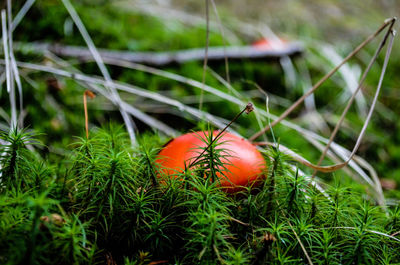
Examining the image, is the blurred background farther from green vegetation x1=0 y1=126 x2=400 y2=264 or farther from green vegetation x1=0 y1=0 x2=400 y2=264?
green vegetation x1=0 y1=126 x2=400 y2=264

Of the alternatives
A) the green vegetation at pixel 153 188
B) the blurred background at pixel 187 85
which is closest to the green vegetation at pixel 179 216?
the green vegetation at pixel 153 188

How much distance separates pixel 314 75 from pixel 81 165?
2.35 metres

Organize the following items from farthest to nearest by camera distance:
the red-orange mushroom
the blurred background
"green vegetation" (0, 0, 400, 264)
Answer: the blurred background → the red-orange mushroom → "green vegetation" (0, 0, 400, 264)

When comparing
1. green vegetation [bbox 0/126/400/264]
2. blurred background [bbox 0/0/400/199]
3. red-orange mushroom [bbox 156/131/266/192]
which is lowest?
green vegetation [bbox 0/126/400/264]

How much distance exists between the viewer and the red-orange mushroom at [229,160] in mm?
1033

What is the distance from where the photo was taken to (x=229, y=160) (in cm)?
106

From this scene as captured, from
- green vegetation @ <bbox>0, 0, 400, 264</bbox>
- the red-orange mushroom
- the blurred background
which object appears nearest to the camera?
green vegetation @ <bbox>0, 0, 400, 264</bbox>

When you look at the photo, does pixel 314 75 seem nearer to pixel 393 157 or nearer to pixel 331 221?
pixel 393 157

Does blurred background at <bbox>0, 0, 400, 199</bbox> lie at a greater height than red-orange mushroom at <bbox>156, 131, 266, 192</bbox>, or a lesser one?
greater

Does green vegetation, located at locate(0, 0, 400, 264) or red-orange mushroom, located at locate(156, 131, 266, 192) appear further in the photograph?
red-orange mushroom, located at locate(156, 131, 266, 192)

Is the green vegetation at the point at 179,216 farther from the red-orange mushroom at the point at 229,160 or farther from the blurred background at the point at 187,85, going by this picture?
the blurred background at the point at 187,85

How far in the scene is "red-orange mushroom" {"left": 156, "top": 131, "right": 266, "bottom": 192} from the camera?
1.03 meters

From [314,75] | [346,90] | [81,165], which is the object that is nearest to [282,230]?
[81,165]

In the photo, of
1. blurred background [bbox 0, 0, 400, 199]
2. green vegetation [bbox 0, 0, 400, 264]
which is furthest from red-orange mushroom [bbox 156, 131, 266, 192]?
blurred background [bbox 0, 0, 400, 199]
